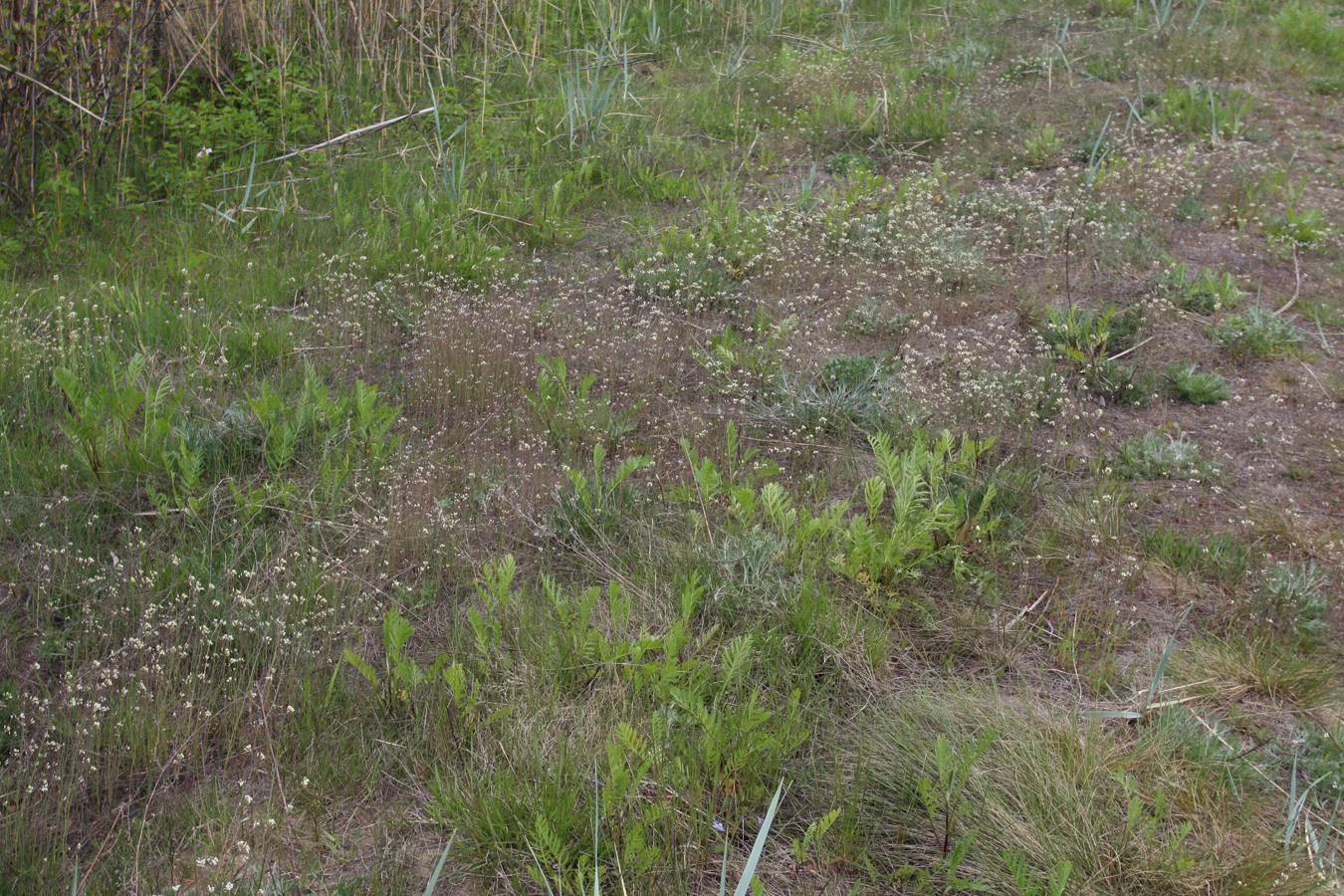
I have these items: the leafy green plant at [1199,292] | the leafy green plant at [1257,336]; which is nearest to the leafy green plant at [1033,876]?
the leafy green plant at [1257,336]

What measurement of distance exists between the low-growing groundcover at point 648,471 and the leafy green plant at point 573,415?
0.03 m

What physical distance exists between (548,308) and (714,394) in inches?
39.8

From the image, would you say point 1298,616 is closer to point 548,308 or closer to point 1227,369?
point 1227,369

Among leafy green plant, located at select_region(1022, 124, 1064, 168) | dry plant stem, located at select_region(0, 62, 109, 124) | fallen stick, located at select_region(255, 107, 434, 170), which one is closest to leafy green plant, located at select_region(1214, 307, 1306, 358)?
leafy green plant, located at select_region(1022, 124, 1064, 168)

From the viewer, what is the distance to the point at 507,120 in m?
6.86

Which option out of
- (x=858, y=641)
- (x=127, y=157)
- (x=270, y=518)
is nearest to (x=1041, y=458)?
(x=858, y=641)

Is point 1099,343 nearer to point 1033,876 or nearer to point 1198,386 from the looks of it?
point 1198,386

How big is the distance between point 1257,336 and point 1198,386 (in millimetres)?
585

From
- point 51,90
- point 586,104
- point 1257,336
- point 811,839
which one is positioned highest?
point 51,90

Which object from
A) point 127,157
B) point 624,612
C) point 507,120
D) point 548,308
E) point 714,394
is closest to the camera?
point 624,612

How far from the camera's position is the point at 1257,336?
4.91m

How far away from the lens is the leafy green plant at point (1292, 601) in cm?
328

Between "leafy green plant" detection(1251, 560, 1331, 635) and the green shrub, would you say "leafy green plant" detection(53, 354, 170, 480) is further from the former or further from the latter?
the green shrub

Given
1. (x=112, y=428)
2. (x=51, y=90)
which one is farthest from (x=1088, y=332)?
(x=51, y=90)
